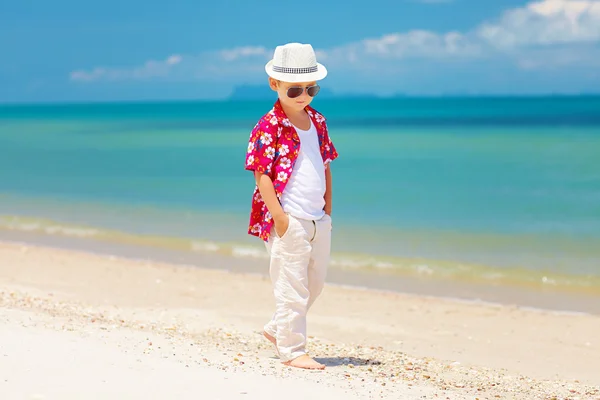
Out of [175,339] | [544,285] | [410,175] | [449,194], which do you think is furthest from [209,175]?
[175,339]

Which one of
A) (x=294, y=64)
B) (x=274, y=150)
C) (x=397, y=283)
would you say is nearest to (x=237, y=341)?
(x=274, y=150)

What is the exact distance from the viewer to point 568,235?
40.5ft

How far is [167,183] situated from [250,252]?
35.2 ft

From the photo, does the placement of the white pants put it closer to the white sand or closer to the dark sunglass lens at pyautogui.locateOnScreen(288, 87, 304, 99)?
the white sand

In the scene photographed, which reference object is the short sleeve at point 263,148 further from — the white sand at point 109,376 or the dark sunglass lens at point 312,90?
the white sand at point 109,376

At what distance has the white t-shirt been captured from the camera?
4.43 meters

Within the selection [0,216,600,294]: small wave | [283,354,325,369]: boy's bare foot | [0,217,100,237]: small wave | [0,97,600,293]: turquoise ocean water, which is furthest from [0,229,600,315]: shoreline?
[283,354,325,369]: boy's bare foot

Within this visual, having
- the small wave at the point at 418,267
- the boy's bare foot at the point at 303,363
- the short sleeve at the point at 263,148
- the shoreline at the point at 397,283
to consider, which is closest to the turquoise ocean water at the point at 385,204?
the small wave at the point at 418,267

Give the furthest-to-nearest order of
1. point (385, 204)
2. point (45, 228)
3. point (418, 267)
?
point (385, 204)
point (45, 228)
point (418, 267)

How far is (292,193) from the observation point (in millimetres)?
4434

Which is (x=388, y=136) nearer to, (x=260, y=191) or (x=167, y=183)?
(x=167, y=183)

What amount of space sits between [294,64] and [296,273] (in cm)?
113

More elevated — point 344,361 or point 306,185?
point 306,185

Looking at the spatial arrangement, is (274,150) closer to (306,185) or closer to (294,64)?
(306,185)
